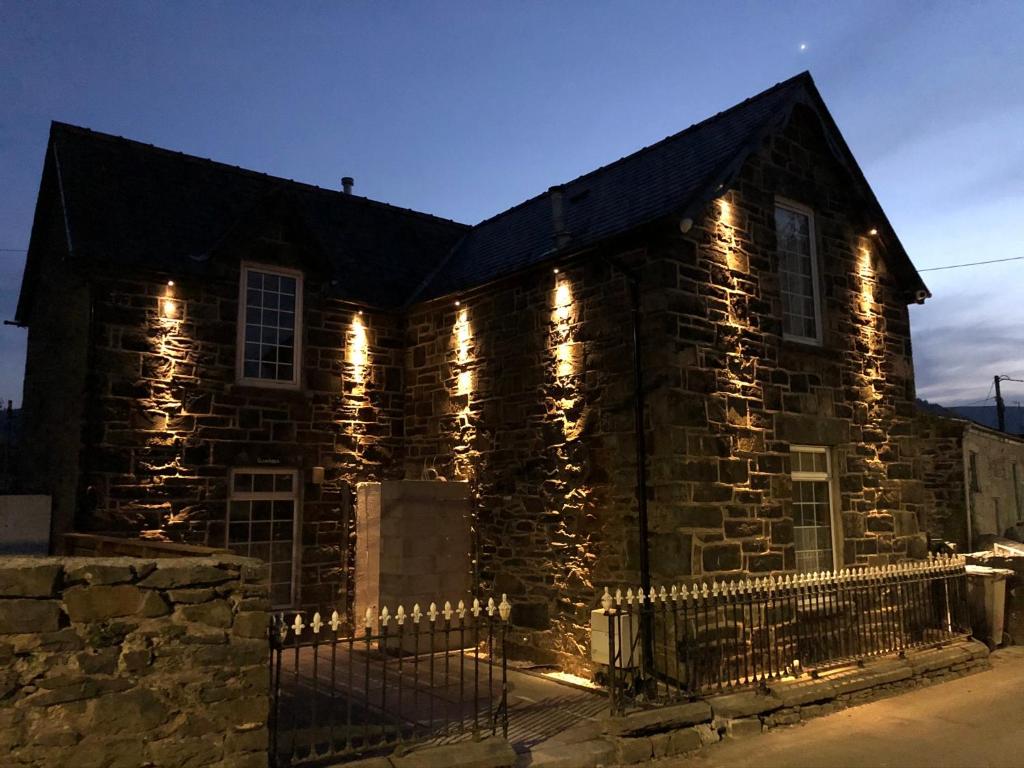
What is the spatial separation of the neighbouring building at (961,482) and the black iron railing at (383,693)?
12299 millimetres

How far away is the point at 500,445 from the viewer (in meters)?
11.8

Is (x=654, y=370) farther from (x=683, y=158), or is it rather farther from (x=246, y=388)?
(x=246, y=388)

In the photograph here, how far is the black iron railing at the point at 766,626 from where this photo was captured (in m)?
8.18

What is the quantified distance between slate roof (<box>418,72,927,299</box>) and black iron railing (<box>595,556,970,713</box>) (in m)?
4.71

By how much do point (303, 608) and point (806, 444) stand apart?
8109 mm

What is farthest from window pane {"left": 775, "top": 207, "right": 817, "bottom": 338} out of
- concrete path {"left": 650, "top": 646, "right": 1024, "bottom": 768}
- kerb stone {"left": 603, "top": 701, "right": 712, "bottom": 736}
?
kerb stone {"left": 603, "top": 701, "right": 712, "bottom": 736}

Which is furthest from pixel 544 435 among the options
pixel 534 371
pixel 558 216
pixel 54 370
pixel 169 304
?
pixel 54 370

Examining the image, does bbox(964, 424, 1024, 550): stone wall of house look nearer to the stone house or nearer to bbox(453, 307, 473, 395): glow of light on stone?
the stone house

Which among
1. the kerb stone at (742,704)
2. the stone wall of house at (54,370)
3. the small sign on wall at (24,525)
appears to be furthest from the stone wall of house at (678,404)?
the small sign on wall at (24,525)

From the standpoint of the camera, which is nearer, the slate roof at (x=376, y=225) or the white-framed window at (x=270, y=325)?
the slate roof at (x=376, y=225)

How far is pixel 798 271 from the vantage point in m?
11.9

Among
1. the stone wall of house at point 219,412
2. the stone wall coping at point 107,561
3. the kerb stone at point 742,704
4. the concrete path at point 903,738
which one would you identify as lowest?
the concrete path at point 903,738

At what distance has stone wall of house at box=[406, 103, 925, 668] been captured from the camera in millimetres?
9523

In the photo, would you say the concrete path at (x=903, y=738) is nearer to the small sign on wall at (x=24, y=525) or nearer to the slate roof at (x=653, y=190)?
the slate roof at (x=653, y=190)
